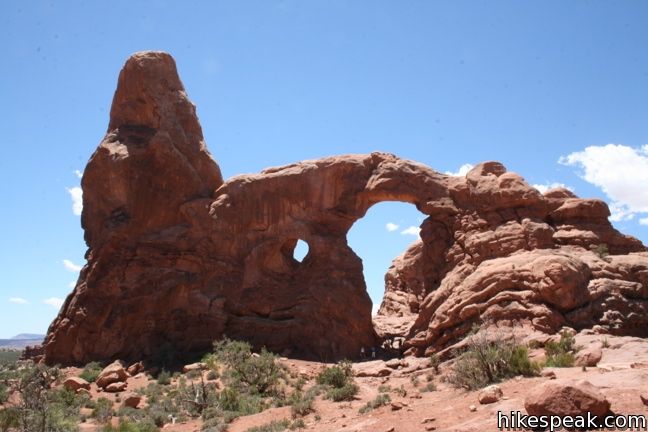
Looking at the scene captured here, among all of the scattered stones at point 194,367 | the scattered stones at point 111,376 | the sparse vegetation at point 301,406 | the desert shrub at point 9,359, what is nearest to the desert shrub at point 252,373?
the scattered stones at point 194,367

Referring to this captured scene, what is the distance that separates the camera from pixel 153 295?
79.1 ft

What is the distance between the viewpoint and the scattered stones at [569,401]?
673cm

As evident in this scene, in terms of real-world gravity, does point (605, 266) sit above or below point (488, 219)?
below

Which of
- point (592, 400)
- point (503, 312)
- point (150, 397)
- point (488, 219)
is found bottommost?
point (150, 397)

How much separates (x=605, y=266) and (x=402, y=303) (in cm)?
1404

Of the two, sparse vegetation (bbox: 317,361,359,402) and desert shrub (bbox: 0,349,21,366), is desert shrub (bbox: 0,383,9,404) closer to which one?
desert shrub (bbox: 0,349,21,366)

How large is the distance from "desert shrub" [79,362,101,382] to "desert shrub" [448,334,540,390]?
48.6 feet

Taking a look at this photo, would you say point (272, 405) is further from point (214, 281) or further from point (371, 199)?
point (371, 199)

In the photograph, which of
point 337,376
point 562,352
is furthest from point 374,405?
point 562,352

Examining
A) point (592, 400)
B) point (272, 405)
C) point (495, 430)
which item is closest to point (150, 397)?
point (272, 405)

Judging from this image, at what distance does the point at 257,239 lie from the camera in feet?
82.6

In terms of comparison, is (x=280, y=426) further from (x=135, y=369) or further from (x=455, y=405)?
(x=135, y=369)

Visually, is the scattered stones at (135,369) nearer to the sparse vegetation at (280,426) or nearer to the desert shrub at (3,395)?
the desert shrub at (3,395)

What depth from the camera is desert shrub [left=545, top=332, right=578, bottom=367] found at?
11.3 m
